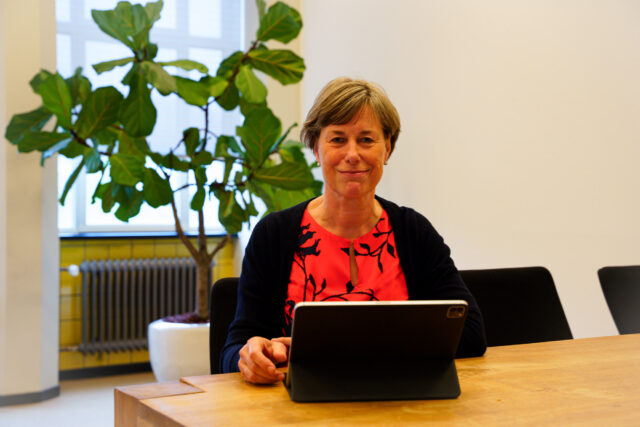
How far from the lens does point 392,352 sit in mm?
1104

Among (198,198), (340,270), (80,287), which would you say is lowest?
(80,287)

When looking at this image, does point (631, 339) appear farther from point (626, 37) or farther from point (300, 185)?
point (300, 185)

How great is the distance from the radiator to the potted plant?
111cm

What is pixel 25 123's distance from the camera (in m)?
3.57

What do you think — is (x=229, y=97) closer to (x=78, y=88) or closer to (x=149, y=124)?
(x=149, y=124)

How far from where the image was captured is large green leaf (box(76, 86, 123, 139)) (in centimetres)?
329

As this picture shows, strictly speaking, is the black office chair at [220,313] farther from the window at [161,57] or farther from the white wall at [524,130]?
the window at [161,57]

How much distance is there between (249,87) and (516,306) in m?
2.19

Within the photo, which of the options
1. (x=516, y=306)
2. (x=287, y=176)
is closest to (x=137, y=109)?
(x=287, y=176)

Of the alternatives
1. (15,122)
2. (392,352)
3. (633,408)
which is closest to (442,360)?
(392,352)

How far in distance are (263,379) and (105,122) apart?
255 centimetres

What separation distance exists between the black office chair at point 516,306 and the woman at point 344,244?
0.83ft

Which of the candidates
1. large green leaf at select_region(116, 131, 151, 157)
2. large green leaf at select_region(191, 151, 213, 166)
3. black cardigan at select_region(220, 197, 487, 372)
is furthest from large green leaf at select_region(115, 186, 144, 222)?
black cardigan at select_region(220, 197, 487, 372)

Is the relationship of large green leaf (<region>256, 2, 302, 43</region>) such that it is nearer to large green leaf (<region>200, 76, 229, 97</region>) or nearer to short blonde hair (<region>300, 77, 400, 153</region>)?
large green leaf (<region>200, 76, 229, 97</region>)
